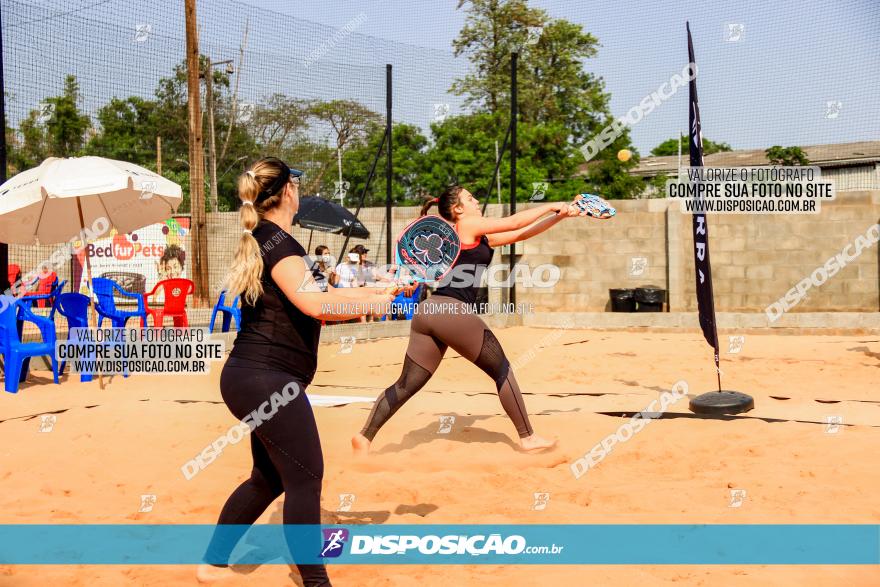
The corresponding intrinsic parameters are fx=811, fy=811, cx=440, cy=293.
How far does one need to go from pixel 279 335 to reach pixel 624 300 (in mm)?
12964

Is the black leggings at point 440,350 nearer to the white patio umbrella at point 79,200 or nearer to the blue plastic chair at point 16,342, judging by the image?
the white patio umbrella at point 79,200

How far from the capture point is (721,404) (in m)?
6.59

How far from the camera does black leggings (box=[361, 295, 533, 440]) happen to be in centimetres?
534

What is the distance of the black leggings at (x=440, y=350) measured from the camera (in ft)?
17.5

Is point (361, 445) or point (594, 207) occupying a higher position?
point (594, 207)

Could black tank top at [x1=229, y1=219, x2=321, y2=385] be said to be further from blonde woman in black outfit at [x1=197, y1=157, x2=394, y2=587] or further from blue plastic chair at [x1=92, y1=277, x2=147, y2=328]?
blue plastic chair at [x1=92, y1=277, x2=147, y2=328]

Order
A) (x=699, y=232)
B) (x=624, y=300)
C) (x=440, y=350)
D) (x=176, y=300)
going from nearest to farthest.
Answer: (x=440, y=350), (x=699, y=232), (x=176, y=300), (x=624, y=300)

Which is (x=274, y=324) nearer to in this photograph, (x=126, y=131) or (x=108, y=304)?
(x=108, y=304)

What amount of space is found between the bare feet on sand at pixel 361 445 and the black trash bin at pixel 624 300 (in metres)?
10.8

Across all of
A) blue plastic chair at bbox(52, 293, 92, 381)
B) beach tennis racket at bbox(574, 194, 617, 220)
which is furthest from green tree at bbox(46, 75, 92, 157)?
beach tennis racket at bbox(574, 194, 617, 220)

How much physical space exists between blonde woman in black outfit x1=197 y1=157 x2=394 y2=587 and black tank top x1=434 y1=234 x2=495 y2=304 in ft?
7.04

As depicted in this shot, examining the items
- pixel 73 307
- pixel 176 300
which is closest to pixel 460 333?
pixel 73 307

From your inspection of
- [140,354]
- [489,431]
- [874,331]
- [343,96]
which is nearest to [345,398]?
[489,431]

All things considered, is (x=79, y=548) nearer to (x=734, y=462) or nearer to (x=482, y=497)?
(x=482, y=497)
